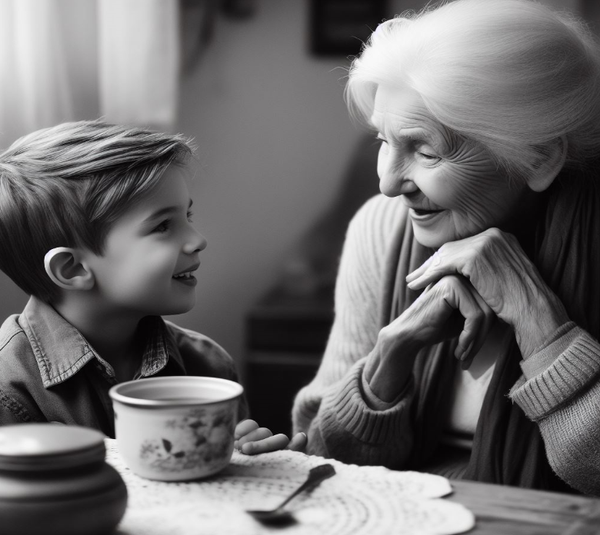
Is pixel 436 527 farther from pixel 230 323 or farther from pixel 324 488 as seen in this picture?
pixel 230 323

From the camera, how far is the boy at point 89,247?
1148 mm

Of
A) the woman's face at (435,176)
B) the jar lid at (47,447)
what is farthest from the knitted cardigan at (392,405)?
the jar lid at (47,447)

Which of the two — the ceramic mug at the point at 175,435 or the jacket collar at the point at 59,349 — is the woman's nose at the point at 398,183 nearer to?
the jacket collar at the point at 59,349

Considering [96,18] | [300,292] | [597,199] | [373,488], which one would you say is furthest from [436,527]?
[300,292]

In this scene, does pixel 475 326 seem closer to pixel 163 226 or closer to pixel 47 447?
pixel 163 226

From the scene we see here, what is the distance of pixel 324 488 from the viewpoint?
2.59 ft

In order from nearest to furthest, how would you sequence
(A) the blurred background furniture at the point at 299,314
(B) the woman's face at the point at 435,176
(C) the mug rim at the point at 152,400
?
1. (C) the mug rim at the point at 152,400
2. (B) the woman's face at the point at 435,176
3. (A) the blurred background furniture at the point at 299,314

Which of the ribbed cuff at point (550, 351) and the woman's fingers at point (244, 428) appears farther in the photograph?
the ribbed cuff at point (550, 351)

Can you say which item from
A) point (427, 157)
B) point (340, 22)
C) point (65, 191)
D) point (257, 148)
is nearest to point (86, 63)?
point (257, 148)

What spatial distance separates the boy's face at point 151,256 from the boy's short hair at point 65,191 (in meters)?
0.02

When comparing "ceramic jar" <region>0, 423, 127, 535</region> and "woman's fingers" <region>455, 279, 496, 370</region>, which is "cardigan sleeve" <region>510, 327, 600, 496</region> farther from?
"ceramic jar" <region>0, 423, 127, 535</region>

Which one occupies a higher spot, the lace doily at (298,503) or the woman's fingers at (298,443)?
the lace doily at (298,503)

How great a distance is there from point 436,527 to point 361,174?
90.8 inches

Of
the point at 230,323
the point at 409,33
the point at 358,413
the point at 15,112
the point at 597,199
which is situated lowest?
the point at 230,323
